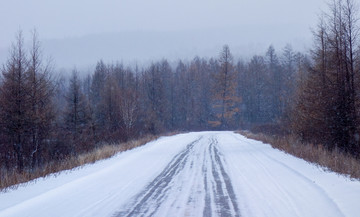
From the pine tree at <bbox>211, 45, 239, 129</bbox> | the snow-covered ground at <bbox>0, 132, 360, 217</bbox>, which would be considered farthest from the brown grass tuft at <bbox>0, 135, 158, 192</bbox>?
the pine tree at <bbox>211, 45, 239, 129</bbox>

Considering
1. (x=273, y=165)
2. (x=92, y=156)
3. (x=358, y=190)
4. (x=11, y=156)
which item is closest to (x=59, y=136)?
(x=11, y=156)

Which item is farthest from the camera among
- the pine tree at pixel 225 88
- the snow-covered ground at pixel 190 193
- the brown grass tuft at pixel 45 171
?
the pine tree at pixel 225 88

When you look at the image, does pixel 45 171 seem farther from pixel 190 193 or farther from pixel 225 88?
pixel 225 88

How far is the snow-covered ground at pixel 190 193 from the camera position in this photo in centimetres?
645

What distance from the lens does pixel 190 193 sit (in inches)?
320

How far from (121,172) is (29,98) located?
10.4 meters

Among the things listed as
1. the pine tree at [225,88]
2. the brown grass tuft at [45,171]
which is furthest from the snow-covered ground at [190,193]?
the pine tree at [225,88]

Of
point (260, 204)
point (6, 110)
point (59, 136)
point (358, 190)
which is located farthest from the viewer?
point (59, 136)

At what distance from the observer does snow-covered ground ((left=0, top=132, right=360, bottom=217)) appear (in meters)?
6.45

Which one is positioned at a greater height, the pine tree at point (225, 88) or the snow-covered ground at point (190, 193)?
the pine tree at point (225, 88)

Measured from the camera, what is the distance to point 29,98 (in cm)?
1950

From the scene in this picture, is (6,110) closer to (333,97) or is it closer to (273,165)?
(273,165)

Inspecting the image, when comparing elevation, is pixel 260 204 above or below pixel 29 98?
below

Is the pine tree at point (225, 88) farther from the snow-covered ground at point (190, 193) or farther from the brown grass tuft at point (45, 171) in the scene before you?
the snow-covered ground at point (190, 193)
